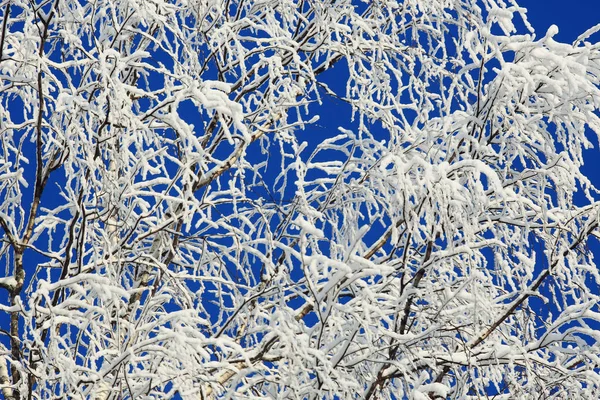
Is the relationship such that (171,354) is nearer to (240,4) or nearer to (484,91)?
(484,91)

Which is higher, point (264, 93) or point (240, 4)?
point (240, 4)

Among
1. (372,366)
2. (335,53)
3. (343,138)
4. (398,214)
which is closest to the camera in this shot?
(398,214)

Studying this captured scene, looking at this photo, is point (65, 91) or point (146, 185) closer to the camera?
point (65, 91)

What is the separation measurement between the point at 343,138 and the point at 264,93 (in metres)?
0.58

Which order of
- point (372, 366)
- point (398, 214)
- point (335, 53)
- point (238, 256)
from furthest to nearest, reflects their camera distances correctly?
point (335, 53) < point (238, 256) < point (372, 366) < point (398, 214)

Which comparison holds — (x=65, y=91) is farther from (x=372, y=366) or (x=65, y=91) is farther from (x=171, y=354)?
(x=372, y=366)

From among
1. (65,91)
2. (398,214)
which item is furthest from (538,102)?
(65,91)

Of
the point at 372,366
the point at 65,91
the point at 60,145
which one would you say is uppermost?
the point at 65,91

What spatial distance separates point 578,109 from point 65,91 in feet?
6.81

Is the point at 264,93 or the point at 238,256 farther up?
the point at 264,93

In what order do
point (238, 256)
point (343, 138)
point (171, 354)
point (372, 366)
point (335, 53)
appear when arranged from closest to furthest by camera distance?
point (171, 354)
point (372, 366)
point (238, 256)
point (343, 138)
point (335, 53)

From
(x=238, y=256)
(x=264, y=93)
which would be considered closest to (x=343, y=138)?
(x=264, y=93)

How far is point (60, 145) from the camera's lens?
11.8ft

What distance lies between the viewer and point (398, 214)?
3.38m
